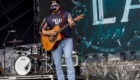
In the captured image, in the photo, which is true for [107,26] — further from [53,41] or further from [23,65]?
[53,41]

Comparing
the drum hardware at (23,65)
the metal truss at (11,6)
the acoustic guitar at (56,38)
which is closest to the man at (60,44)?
the acoustic guitar at (56,38)

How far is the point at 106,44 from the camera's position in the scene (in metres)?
6.42

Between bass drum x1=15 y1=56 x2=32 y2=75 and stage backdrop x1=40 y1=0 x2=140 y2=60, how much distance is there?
194cm

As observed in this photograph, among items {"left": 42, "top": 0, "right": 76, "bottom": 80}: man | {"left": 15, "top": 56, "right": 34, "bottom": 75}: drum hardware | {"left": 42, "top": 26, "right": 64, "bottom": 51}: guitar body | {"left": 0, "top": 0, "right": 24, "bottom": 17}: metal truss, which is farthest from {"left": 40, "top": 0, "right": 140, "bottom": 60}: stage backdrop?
{"left": 0, "top": 0, "right": 24, "bottom": 17}: metal truss

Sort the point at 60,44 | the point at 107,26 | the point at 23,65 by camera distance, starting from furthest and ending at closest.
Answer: the point at 107,26 < the point at 23,65 < the point at 60,44

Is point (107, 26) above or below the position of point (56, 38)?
above

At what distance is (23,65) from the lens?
553 centimetres

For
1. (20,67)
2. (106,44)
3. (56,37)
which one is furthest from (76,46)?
(56,37)

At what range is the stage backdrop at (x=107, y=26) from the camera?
609cm

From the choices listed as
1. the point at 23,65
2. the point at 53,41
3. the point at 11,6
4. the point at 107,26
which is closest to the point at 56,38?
the point at 53,41

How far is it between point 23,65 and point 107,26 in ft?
10.5

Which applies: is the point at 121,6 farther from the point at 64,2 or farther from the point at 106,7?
the point at 64,2

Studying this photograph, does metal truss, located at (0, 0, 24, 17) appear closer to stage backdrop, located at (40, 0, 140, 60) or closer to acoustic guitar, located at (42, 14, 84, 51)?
stage backdrop, located at (40, 0, 140, 60)

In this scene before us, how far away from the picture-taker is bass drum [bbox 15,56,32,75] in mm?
5473
